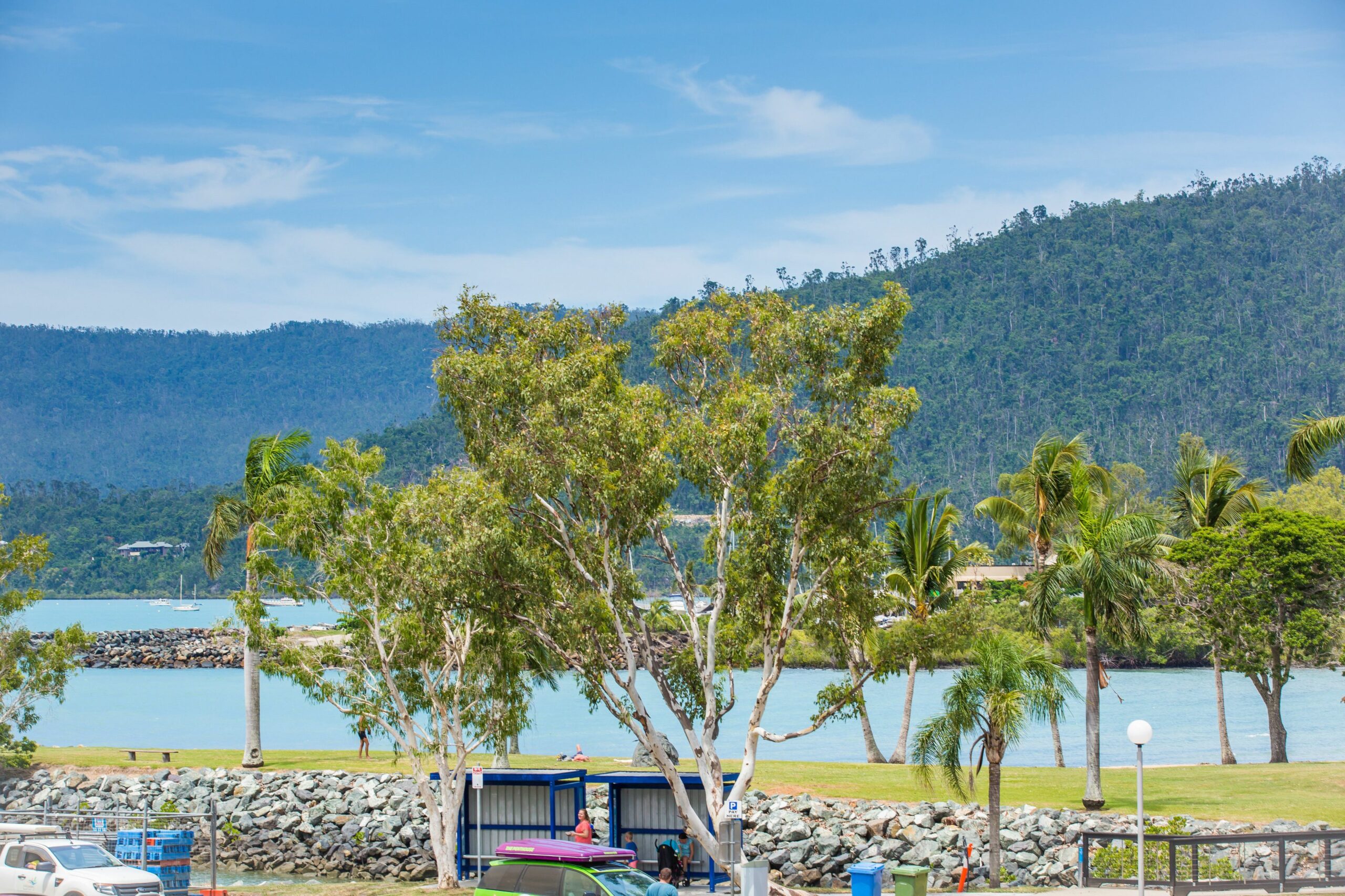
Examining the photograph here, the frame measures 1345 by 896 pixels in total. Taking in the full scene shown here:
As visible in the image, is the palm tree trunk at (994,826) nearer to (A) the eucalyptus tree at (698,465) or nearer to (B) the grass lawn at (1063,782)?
(A) the eucalyptus tree at (698,465)

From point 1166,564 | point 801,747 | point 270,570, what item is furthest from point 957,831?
point 801,747

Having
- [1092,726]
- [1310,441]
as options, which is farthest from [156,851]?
[1310,441]

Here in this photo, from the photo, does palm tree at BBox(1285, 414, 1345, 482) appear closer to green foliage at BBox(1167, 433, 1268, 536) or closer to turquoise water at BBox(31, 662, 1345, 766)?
green foliage at BBox(1167, 433, 1268, 536)

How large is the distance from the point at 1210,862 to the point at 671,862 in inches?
419

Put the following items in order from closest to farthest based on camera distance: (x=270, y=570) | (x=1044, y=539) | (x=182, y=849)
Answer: (x=182, y=849)
(x=270, y=570)
(x=1044, y=539)

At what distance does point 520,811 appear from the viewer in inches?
1138

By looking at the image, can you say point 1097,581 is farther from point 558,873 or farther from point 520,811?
point 558,873

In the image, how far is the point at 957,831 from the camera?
32.5m

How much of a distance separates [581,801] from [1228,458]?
90.6ft

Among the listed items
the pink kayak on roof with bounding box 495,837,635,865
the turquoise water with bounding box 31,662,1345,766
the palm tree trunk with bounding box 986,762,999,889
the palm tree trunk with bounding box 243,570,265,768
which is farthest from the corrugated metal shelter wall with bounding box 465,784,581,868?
the turquoise water with bounding box 31,662,1345,766

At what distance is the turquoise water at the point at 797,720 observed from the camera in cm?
6159

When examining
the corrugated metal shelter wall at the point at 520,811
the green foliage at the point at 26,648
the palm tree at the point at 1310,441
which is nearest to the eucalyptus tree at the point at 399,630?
the corrugated metal shelter wall at the point at 520,811

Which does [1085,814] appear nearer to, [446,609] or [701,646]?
[701,646]

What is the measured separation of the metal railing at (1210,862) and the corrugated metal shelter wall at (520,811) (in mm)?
11380
